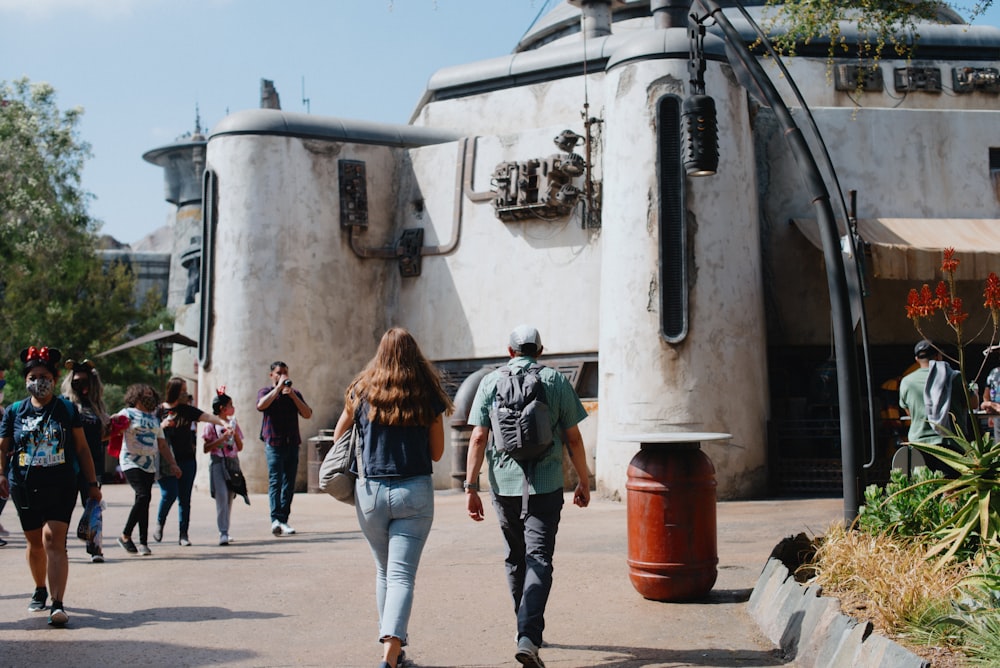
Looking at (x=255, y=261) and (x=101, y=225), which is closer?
(x=255, y=261)

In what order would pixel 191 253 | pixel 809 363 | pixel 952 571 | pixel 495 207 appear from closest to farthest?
pixel 952 571 → pixel 809 363 → pixel 495 207 → pixel 191 253

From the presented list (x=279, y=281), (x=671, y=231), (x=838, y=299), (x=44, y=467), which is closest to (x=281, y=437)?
(x=44, y=467)

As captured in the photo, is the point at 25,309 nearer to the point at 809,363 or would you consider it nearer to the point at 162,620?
the point at 809,363

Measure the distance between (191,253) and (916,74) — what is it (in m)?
22.2

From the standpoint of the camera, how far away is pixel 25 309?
1459 inches

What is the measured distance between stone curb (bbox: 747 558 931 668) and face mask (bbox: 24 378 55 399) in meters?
4.66

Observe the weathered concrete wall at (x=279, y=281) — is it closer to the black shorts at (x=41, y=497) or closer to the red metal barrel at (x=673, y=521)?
the black shorts at (x=41, y=497)

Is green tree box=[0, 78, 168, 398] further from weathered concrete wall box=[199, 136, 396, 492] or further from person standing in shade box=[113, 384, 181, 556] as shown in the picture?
person standing in shade box=[113, 384, 181, 556]

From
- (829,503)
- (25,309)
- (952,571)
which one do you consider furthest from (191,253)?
(952,571)

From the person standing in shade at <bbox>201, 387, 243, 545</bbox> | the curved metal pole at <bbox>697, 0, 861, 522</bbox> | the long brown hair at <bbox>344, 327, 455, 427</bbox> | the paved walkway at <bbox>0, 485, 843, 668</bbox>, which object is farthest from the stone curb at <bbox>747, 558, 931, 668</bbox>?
the person standing in shade at <bbox>201, 387, 243, 545</bbox>

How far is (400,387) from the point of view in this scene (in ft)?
19.0

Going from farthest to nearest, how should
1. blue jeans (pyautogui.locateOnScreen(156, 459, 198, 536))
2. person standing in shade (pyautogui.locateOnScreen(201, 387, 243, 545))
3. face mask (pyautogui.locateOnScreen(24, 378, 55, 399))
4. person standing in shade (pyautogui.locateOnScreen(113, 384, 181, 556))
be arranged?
person standing in shade (pyautogui.locateOnScreen(201, 387, 243, 545)) → blue jeans (pyautogui.locateOnScreen(156, 459, 198, 536)) → person standing in shade (pyautogui.locateOnScreen(113, 384, 181, 556)) → face mask (pyautogui.locateOnScreen(24, 378, 55, 399))

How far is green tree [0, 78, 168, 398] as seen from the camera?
1275 inches

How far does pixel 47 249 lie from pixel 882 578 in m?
32.2
